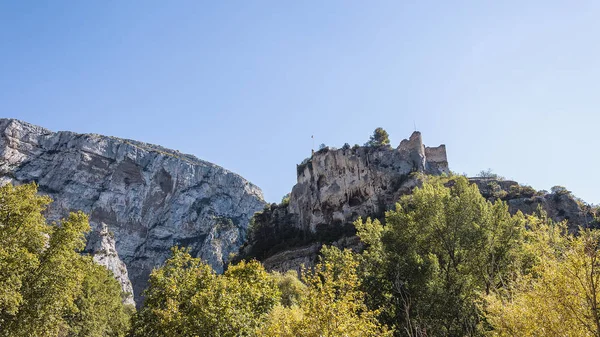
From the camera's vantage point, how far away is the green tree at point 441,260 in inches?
852

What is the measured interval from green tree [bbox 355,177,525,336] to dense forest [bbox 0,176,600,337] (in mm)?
67

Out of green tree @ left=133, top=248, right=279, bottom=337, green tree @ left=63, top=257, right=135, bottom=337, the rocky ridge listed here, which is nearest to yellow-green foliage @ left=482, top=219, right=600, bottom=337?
green tree @ left=133, top=248, right=279, bottom=337

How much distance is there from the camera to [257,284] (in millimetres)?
18062

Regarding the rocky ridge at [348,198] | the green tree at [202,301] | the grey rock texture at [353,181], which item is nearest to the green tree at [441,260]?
the green tree at [202,301]

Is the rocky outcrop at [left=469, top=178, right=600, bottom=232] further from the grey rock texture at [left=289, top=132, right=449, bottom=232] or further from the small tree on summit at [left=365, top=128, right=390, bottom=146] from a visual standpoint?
the small tree on summit at [left=365, top=128, right=390, bottom=146]

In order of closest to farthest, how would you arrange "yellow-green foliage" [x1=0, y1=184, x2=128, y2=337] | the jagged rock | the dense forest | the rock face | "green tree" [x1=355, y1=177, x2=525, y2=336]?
the dense forest
"yellow-green foliage" [x1=0, y1=184, x2=128, y2=337]
"green tree" [x1=355, y1=177, x2=525, y2=336]
the jagged rock
the rock face

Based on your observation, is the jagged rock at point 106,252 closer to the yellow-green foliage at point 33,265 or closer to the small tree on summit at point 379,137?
the small tree on summit at point 379,137

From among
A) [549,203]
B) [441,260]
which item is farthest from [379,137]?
[441,260]

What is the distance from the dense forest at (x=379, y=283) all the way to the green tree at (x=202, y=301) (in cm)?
5

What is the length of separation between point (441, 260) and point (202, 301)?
1719 centimetres

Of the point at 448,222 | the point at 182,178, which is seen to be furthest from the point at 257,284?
the point at 182,178

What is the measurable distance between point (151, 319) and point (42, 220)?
29.4ft

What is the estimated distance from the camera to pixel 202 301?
14.5 metres

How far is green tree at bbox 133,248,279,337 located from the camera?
1368cm
